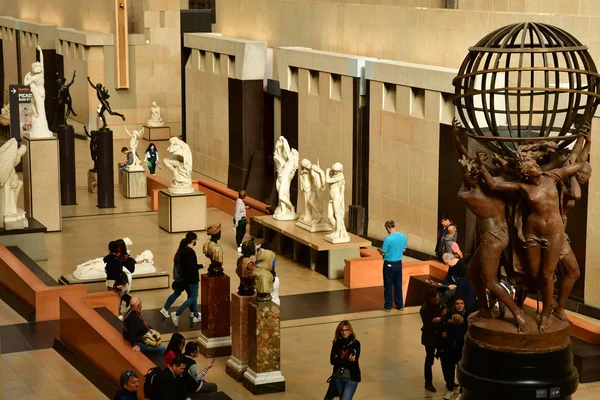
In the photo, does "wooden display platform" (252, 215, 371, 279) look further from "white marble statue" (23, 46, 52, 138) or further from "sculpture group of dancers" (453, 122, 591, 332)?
"sculpture group of dancers" (453, 122, 591, 332)

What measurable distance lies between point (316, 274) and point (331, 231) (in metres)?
0.96

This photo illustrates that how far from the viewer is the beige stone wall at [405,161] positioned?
20.3 metres

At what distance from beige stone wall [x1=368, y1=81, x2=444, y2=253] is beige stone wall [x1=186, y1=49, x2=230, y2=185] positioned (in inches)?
265

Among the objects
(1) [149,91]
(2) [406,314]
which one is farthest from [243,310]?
(1) [149,91]

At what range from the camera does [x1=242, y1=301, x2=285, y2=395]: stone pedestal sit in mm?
14055

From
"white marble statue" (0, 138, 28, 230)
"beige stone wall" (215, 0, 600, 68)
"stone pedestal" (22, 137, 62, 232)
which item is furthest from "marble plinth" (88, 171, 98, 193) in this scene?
"white marble statue" (0, 138, 28, 230)

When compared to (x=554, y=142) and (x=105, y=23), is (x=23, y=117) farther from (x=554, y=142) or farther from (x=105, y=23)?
(x=554, y=142)

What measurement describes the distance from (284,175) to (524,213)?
41.2 ft

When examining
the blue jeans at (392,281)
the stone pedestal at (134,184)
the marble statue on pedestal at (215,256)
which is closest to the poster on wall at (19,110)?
the stone pedestal at (134,184)

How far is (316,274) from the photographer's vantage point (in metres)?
20.2

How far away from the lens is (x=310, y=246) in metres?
20.1

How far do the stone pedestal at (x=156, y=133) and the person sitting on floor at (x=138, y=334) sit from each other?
23117 mm

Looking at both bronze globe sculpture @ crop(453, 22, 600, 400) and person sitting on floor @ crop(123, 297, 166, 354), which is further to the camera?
person sitting on floor @ crop(123, 297, 166, 354)

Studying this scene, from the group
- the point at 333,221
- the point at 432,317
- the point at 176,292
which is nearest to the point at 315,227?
the point at 333,221
